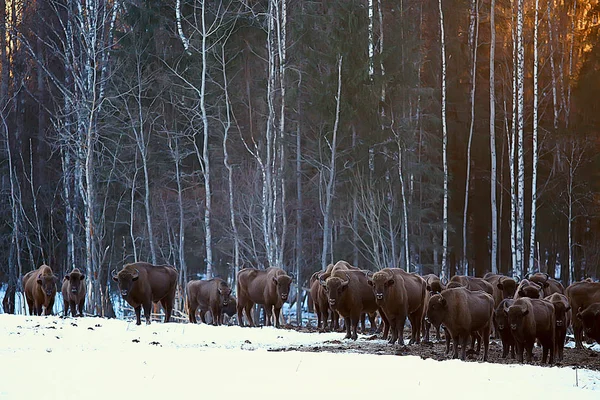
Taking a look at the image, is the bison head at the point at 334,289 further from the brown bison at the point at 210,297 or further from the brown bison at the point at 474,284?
the brown bison at the point at 210,297

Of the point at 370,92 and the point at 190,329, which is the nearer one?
the point at 190,329

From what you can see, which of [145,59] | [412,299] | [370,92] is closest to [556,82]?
[370,92]

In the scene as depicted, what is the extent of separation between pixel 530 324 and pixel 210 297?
14.0m

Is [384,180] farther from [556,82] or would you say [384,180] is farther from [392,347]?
[392,347]

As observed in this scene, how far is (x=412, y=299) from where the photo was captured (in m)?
19.9

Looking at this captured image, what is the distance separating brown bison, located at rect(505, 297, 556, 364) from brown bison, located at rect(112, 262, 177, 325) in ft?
31.4

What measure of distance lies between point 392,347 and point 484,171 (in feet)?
92.6

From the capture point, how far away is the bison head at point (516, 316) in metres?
16.3

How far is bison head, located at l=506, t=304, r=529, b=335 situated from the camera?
16266 millimetres

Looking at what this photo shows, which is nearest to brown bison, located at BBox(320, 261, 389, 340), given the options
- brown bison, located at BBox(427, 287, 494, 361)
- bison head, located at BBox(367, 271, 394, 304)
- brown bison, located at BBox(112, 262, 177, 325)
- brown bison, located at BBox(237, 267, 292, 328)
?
bison head, located at BBox(367, 271, 394, 304)

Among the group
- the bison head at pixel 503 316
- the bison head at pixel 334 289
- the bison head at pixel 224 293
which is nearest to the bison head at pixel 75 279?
the bison head at pixel 224 293

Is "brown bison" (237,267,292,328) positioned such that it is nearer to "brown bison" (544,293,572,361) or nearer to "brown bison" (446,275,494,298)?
"brown bison" (446,275,494,298)

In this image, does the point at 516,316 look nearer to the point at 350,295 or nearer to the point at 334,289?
the point at 334,289

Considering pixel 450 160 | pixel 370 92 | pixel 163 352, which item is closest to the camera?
pixel 163 352
